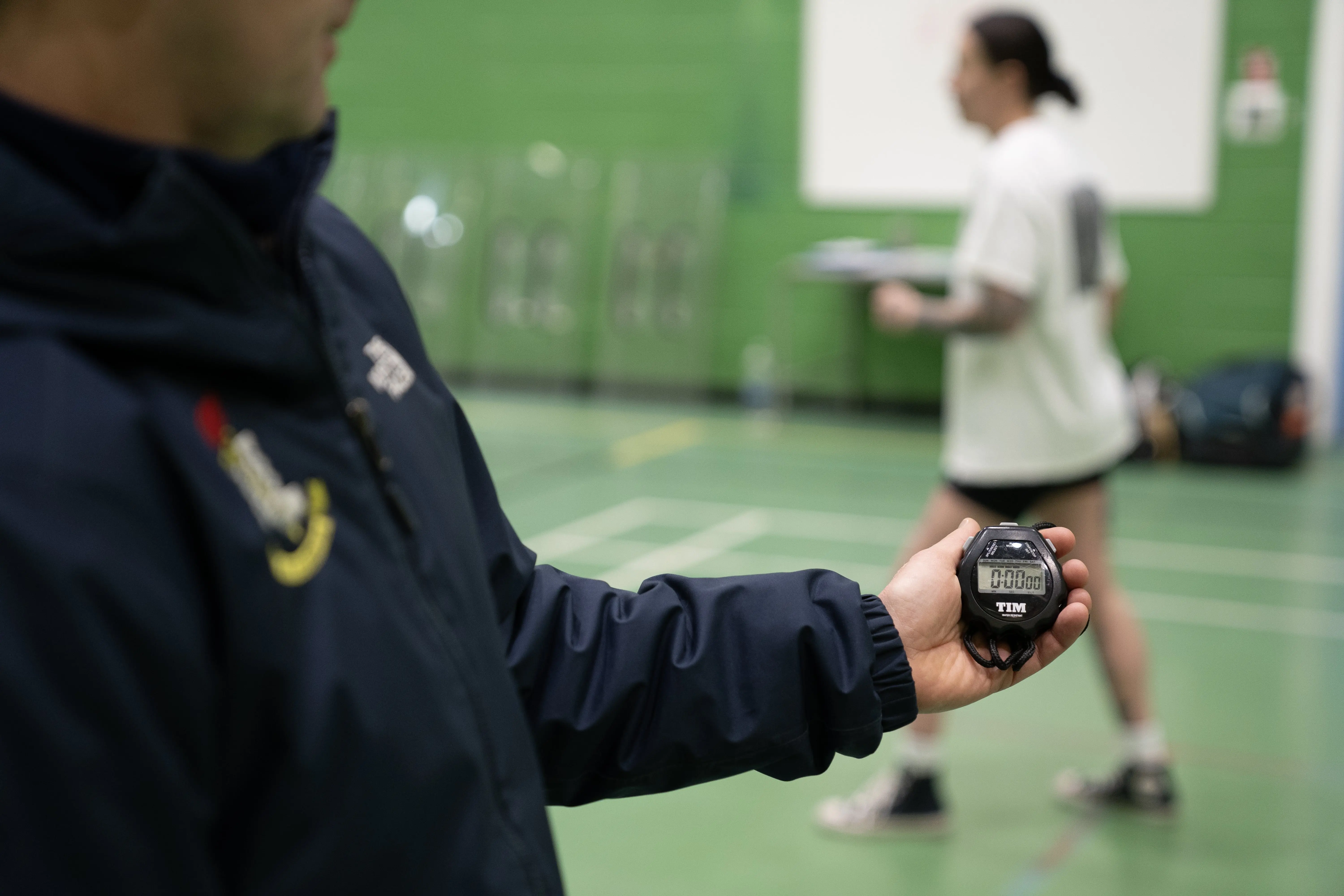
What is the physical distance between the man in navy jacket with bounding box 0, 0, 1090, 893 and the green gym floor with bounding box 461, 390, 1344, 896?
256 cm

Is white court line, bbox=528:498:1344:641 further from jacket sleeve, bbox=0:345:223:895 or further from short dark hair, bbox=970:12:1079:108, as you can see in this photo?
jacket sleeve, bbox=0:345:223:895

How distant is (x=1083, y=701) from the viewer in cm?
469

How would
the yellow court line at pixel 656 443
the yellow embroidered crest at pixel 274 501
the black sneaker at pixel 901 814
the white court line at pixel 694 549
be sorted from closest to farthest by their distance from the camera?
1. the yellow embroidered crest at pixel 274 501
2. the black sneaker at pixel 901 814
3. the white court line at pixel 694 549
4. the yellow court line at pixel 656 443

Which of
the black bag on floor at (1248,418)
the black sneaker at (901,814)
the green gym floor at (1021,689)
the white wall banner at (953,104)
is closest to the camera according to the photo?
the green gym floor at (1021,689)

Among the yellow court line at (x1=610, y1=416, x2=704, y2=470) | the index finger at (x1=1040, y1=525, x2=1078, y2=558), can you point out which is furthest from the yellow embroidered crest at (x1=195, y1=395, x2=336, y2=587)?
the yellow court line at (x1=610, y1=416, x2=704, y2=470)

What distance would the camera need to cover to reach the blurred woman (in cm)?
374

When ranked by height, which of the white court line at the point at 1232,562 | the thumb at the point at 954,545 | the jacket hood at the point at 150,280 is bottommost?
the white court line at the point at 1232,562

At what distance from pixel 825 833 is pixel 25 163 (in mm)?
3247

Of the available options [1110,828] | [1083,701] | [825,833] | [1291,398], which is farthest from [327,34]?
[1291,398]

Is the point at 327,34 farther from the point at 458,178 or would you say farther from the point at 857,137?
the point at 458,178

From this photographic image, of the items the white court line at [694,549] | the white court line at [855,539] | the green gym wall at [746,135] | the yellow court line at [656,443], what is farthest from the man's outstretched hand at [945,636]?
the green gym wall at [746,135]

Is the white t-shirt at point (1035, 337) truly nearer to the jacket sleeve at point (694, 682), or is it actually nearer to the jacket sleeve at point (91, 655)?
the jacket sleeve at point (694, 682)

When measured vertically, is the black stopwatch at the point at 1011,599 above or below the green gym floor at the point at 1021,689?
above

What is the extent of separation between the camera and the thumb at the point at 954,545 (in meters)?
1.46
